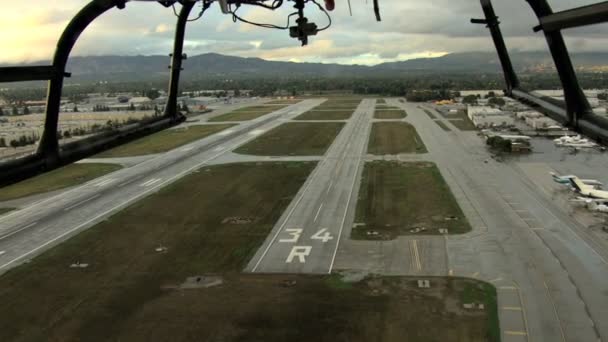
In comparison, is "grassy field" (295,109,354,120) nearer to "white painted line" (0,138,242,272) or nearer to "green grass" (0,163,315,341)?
"white painted line" (0,138,242,272)

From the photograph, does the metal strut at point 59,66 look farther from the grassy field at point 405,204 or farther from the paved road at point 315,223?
the grassy field at point 405,204

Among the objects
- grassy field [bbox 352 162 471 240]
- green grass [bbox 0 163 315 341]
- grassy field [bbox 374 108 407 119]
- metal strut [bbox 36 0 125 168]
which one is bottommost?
green grass [bbox 0 163 315 341]

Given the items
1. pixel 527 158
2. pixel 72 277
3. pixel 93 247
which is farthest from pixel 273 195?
pixel 527 158

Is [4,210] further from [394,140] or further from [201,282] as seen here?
[394,140]

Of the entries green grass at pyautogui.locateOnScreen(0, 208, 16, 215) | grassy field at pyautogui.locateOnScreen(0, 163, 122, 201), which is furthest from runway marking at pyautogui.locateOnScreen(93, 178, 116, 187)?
green grass at pyautogui.locateOnScreen(0, 208, 16, 215)

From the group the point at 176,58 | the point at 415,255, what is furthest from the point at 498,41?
the point at 415,255

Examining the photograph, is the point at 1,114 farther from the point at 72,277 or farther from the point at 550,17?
the point at 550,17

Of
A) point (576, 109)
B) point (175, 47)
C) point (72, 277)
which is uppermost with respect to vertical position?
point (175, 47)
